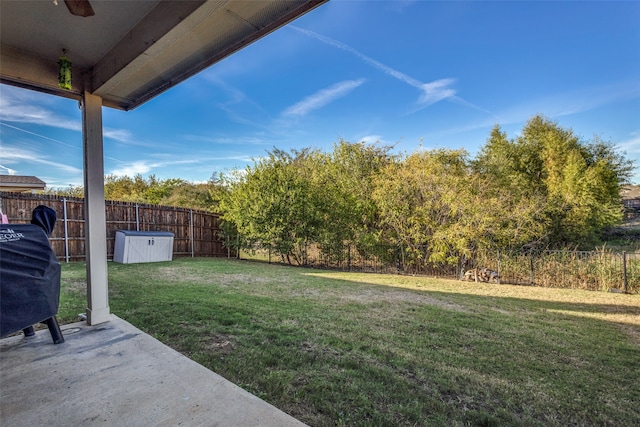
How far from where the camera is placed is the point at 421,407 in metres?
1.66

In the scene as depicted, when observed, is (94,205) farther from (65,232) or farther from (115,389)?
(65,232)

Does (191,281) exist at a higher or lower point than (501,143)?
lower

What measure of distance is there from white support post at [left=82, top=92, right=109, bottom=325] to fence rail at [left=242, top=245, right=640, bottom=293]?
7154 millimetres

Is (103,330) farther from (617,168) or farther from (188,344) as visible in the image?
(617,168)

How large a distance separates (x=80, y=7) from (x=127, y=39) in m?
0.37

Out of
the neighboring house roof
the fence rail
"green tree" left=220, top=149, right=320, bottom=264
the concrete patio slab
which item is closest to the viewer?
the concrete patio slab

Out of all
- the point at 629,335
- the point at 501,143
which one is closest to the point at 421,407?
the point at 629,335

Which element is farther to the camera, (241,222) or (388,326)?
(241,222)

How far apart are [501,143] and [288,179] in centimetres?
884

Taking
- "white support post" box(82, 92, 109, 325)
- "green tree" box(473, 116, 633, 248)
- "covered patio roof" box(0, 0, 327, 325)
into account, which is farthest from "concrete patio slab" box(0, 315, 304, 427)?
"green tree" box(473, 116, 633, 248)

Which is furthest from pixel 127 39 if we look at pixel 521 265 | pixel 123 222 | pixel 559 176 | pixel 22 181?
pixel 559 176

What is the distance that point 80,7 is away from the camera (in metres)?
1.64

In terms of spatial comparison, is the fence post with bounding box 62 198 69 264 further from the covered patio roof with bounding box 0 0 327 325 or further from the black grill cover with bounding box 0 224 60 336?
the black grill cover with bounding box 0 224 60 336

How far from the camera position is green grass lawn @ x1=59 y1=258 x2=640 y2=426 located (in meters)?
1.69
